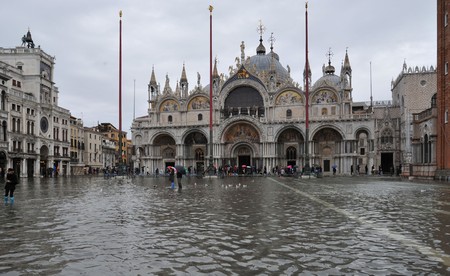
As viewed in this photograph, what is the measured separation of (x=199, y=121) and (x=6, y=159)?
27535mm

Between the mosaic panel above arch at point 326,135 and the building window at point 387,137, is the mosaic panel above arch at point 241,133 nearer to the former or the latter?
the mosaic panel above arch at point 326,135

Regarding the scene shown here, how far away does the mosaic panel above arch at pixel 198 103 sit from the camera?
6725 cm

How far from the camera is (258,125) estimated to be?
6341 cm

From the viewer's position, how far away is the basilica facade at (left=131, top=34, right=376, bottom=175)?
61594 millimetres

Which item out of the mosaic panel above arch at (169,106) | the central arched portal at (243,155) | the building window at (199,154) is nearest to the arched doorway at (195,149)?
the building window at (199,154)

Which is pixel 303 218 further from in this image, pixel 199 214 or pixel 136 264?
pixel 136 264

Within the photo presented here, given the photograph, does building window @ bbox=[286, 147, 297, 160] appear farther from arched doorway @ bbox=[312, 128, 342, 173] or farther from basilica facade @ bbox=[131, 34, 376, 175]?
arched doorway @ bbox=[312, 128, 342, 173]

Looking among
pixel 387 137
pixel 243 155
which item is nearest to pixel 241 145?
pixel 243 155

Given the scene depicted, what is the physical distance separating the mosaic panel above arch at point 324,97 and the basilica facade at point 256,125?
0.14m

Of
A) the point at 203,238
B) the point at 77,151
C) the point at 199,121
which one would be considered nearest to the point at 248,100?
the point at 199,121

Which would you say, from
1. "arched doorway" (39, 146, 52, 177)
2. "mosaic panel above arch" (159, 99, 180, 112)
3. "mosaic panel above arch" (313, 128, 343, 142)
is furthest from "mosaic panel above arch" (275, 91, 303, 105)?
"arched doorway" (39, 146, 52, 177)

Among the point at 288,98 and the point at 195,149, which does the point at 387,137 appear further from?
the point at 195,149

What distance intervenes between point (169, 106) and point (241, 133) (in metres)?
13.0

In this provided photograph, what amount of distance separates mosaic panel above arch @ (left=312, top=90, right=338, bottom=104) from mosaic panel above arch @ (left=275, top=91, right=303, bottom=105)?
220cm
